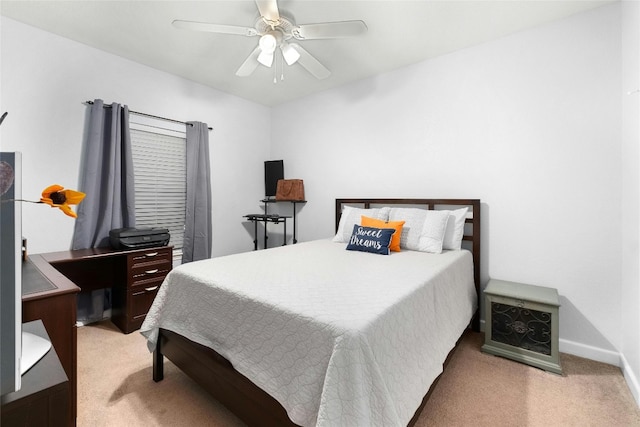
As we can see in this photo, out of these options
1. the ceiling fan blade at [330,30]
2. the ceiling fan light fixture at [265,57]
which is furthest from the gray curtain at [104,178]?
the ceiling fan blade at [330,30]

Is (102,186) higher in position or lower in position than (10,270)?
higher

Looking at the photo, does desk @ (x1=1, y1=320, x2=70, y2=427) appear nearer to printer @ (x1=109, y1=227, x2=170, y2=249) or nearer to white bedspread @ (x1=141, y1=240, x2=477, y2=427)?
white bedspread @ (x1=141, y1=240, x2=477, y2=427)

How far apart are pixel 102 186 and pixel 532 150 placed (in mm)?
3971

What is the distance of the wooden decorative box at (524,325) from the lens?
2.05m

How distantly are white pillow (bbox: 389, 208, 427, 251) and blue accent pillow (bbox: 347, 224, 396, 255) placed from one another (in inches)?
8.0

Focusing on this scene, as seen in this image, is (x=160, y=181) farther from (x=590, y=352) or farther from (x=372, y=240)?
(x=590, y=352)

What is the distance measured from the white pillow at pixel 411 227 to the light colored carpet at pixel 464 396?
3.13ft

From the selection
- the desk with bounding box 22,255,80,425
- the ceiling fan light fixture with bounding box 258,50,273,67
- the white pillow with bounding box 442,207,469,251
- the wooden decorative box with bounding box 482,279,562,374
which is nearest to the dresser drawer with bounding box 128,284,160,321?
the desk with bounding box 22,255,80,425

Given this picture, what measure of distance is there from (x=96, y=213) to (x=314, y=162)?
2515 mm

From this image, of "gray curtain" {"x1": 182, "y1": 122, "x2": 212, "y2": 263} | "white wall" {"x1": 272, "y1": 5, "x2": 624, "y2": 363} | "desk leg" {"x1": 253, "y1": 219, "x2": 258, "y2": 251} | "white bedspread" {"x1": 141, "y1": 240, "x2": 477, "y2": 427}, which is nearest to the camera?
"white bedspread" {"x1": 141, "y1": 240, "x2": 477, "y2": 427}

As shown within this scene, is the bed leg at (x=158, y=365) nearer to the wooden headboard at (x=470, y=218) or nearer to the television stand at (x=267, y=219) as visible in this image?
the television stand at (x=267, y=219)

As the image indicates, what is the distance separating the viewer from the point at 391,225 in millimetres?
2738

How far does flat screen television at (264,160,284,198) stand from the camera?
4309mm

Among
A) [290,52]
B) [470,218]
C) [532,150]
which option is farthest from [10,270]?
[532,150]
